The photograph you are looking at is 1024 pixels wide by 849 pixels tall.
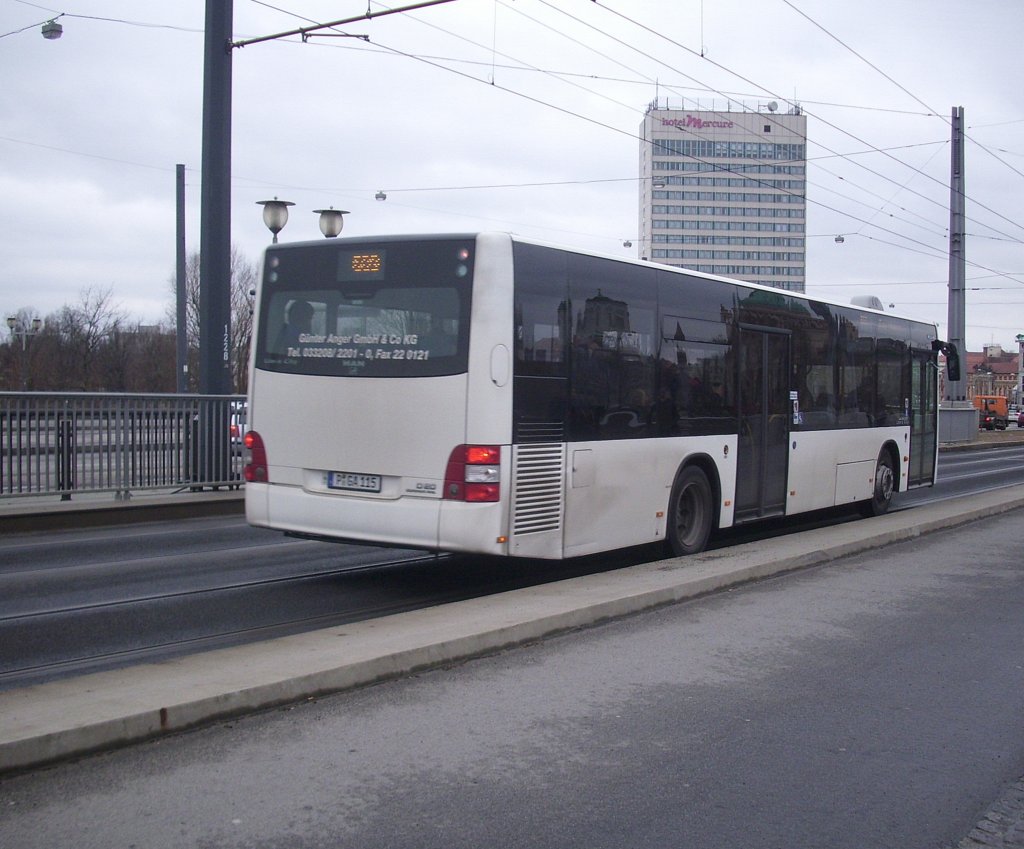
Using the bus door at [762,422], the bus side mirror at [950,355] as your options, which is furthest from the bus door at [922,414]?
the bus door at [762,422]

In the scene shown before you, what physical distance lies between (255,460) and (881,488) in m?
9.94

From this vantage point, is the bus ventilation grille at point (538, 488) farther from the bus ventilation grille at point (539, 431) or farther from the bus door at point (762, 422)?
the bus door at point (762, 422)

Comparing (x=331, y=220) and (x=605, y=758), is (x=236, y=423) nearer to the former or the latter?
(x=331, y=220)

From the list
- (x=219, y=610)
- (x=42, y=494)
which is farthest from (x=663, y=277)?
(x=42, y=494)

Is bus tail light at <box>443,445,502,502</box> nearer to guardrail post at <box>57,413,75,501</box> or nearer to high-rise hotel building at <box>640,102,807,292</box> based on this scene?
guardrail post at <box>57,413,75,501</box>

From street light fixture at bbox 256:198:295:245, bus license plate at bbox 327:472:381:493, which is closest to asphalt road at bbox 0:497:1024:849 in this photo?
bus license plate at bbox 327:472:381:493

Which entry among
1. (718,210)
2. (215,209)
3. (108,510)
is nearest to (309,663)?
(108,510)

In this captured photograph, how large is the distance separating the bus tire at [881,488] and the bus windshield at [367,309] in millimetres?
9183

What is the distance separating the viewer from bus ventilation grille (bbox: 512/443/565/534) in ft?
28.0

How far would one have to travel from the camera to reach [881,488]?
16.0 m

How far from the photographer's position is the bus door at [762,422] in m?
12.0

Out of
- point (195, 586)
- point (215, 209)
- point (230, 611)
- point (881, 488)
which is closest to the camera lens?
point (230, 611)

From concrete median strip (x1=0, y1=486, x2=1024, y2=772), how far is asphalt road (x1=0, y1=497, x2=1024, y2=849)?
88 millimetres

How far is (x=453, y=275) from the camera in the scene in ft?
28.1
